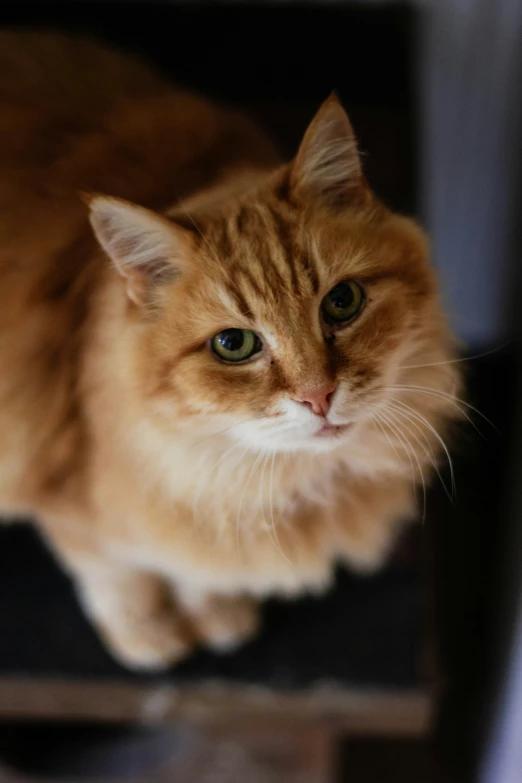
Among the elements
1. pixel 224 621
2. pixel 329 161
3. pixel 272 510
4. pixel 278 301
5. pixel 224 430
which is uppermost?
pixel 329 161

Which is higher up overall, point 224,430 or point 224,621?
point 224,430

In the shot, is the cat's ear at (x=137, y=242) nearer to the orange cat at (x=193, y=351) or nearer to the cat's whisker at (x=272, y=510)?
the orange cat at (x=193, y=351)

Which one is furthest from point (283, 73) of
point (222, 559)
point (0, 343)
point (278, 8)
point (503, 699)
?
point (503, 699)

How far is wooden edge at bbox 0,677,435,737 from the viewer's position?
1088mm

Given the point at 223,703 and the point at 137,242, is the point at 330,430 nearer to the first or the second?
the point at 137,242

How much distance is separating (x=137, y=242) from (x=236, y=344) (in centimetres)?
14

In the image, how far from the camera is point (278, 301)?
735mm

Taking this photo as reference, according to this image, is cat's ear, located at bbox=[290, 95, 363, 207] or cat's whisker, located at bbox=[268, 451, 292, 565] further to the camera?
cat's whisker, located at bbox=[268, 451, 292, 565]

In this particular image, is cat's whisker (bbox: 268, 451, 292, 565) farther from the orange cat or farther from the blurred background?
the blurred background

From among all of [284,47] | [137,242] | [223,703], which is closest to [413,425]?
[137,242]

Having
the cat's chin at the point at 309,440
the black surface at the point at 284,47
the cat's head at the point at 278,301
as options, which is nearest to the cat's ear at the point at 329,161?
the cat's head at the point at 278,301

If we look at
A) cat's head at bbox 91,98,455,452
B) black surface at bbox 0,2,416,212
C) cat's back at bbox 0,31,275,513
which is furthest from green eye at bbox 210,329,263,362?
black surface at bbox 0,2,416,212

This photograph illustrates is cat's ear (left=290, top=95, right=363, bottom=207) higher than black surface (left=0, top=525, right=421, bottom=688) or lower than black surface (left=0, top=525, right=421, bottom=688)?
higher

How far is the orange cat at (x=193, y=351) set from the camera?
75 cm
